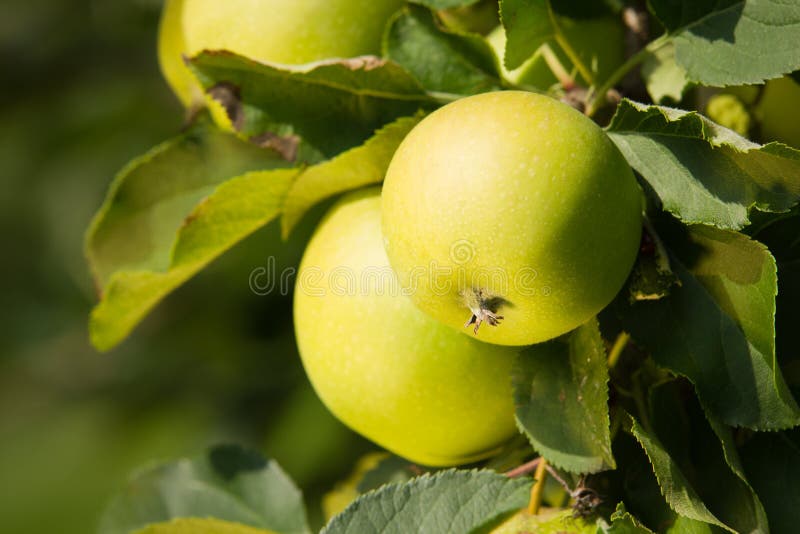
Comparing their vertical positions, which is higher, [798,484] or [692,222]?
[692,222]

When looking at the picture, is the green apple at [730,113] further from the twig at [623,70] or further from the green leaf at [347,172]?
the green leaf at [347,172]

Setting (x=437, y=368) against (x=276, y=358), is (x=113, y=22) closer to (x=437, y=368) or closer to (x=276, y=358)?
(x=276, y=358)

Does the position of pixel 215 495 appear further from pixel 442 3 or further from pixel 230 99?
pixel 442 3

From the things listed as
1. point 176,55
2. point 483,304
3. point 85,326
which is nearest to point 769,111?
point 483,304

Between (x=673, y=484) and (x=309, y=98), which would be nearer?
(x=673, y=484)

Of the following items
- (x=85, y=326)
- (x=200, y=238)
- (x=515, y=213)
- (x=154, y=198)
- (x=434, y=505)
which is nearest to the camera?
(x=515, y=213)

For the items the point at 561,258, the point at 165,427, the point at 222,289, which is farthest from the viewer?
the point at 165,427

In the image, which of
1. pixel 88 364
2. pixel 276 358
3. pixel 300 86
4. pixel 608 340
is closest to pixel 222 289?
Answer: pixel 276 358
